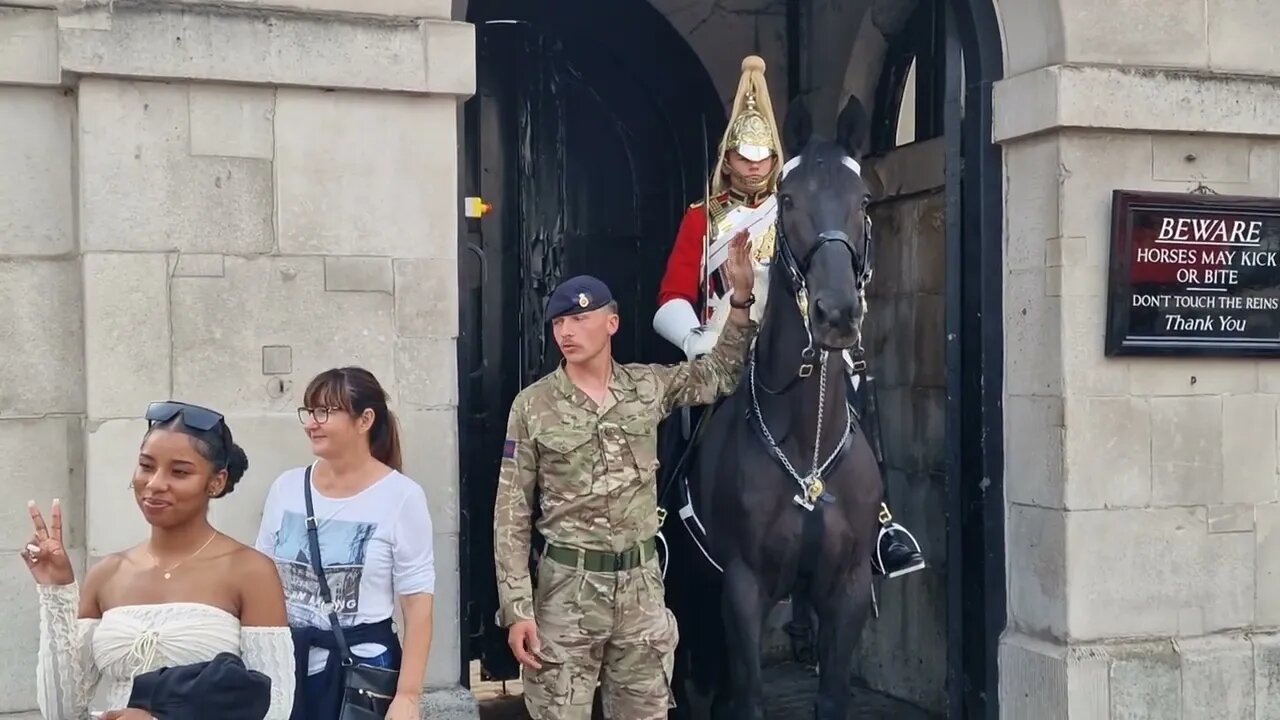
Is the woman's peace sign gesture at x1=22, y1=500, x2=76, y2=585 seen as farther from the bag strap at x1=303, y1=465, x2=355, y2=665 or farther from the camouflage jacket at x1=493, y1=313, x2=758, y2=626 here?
the camouflage jacket at x1=493, y1=313, x2=758, y2=626

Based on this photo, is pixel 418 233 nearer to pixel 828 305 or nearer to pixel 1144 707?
pixel 828 305

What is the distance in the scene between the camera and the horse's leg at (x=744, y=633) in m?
4.44

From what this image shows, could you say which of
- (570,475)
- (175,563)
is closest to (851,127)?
(570,475)

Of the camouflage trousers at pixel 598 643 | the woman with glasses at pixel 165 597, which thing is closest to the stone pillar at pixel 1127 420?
the camouflage trousers at pixel 598 643

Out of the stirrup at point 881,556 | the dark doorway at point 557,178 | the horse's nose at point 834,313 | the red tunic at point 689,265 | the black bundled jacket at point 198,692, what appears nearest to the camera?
the black bundled jacket at point 198,692

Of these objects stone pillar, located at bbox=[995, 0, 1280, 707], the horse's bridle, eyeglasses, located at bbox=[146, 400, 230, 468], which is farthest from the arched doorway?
eyeglasses, located at bbox=[146, 400, 230, 468]

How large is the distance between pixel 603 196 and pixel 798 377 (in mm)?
2818

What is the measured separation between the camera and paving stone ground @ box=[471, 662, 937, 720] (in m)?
6.18

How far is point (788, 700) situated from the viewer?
645 cm

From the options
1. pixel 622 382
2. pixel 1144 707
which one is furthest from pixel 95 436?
pixel 1144 707

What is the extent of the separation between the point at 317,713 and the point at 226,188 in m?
1.66

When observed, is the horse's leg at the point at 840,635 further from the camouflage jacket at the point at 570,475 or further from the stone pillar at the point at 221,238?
the stone pillar at the point at 221,238

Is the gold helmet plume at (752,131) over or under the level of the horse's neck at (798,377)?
over

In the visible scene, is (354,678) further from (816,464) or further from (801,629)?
(801,629)
